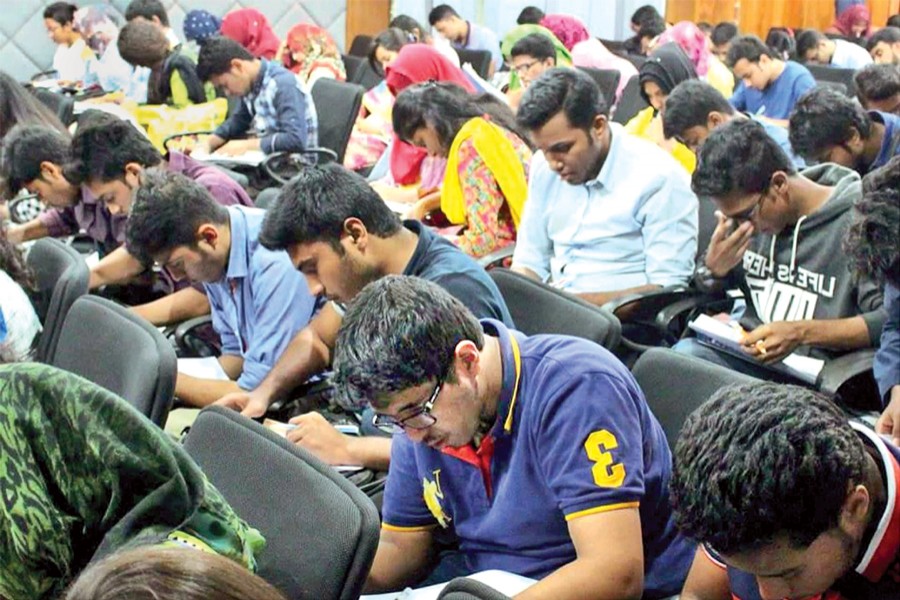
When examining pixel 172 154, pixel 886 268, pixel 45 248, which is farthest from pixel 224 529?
pixel 172 154

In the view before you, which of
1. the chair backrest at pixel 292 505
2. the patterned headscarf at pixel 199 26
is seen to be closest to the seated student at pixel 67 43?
the patterned headscarf at pixel 199 26

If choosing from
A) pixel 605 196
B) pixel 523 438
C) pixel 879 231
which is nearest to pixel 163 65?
pixel 605 196

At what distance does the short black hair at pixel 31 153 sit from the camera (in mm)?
3488

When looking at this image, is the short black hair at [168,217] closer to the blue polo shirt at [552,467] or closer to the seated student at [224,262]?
the seated student at [224,262]

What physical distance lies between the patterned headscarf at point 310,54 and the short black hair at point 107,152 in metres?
3.39

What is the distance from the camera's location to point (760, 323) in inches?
107

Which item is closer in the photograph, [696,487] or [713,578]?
[696,487]

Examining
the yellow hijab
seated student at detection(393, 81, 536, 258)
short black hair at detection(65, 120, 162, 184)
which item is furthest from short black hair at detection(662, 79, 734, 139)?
short black hair at detection(65, 120, 162, 184)

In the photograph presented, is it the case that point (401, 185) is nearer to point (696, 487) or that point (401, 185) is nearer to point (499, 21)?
point (696, 487)

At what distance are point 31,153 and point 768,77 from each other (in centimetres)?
361

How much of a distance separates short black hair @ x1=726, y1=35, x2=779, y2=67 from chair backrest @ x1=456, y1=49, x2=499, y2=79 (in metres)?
1.61

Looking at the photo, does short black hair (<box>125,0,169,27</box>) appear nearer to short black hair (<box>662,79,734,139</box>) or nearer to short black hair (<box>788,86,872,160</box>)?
short black hair (<box>662,79,734,139</box>)

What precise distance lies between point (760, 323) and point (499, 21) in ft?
21.2

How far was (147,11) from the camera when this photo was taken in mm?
7035
